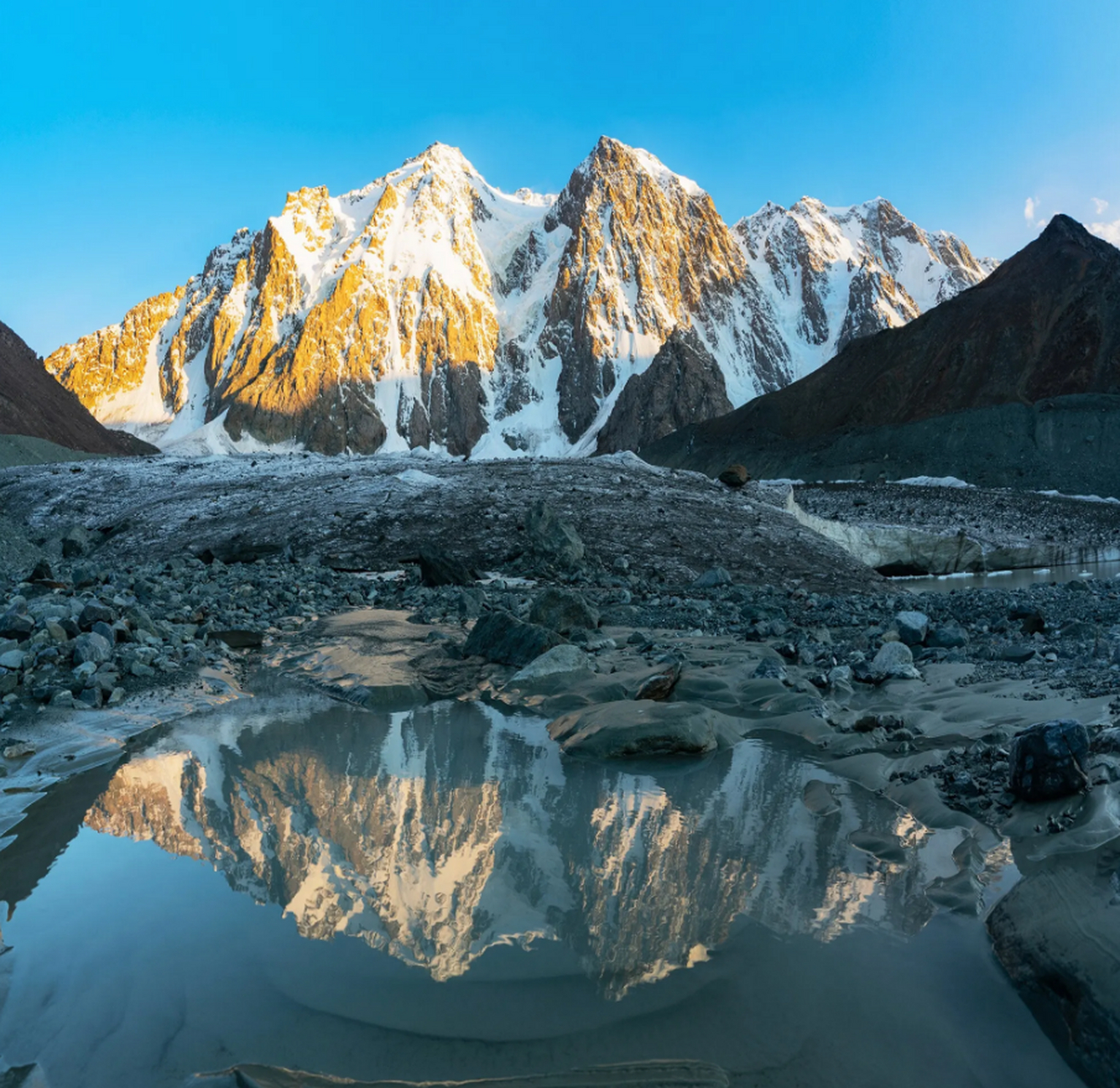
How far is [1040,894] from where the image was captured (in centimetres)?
321

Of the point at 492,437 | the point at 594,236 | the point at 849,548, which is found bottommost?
the point at 849,548

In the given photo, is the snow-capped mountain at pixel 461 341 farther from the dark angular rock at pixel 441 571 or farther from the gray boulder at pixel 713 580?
the dark angular rock at pixel 441 571

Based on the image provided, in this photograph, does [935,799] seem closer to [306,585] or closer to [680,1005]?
[680,1005]

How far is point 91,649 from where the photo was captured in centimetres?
727

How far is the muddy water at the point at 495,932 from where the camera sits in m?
2.61

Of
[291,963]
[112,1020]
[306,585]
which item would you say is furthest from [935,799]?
[306,585]

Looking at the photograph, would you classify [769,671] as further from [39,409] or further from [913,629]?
[39,409]

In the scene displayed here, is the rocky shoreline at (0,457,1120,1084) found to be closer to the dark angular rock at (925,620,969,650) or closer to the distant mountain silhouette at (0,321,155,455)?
the dark angular rock at (925,620,969,650)

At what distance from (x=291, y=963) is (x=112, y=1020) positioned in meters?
0.62

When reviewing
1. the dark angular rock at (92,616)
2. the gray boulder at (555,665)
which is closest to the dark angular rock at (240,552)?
the dark angular rock at (92,616)

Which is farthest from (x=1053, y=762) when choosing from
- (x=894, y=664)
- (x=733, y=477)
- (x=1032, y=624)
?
(x=733, y=477)

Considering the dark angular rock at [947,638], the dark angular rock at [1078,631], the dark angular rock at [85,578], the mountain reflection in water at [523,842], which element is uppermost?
the dark angular rock at [85,578]

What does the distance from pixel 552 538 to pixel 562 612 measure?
6395 millimetres

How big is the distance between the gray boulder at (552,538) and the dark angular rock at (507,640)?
6878 millimetres
